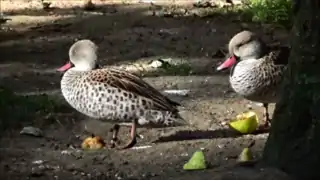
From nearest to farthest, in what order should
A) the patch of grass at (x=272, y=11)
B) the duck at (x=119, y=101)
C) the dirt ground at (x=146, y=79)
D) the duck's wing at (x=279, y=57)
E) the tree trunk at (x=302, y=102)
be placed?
the tree trunk at (x=302, y=102) → the dirt ground at (x=146, y=79) → the duck at (x=119, y=101) → the duck's wing at (x=279, y=57) → the patch of grass at (x=272, y=11)

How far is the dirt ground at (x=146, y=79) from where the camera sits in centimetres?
503

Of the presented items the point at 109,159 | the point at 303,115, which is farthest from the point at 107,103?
the point at 303,115

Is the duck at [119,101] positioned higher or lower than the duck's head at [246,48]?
lower

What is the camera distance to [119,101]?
224 inches

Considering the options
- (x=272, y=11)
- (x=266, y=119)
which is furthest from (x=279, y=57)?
(x=272, y=11)

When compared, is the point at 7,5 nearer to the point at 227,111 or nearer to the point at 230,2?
the point at 230,2

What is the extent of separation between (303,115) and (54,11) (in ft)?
25.6

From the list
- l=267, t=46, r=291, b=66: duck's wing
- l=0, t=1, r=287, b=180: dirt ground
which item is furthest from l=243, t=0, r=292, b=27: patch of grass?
l=267, t=46, r=291, b=66: duck's wing

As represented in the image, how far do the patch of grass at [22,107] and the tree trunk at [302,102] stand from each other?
2.62 m

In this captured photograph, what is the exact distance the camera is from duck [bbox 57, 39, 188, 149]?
5.66m

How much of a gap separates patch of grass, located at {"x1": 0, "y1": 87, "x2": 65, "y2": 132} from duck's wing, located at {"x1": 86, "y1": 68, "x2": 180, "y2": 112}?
2.72ft

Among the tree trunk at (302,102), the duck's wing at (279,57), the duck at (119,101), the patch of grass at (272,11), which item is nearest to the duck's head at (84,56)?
the duck at (119,101)

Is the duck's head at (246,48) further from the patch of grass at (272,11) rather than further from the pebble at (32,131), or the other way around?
the patch of grass at (272,11)

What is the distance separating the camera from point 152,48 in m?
9.27
